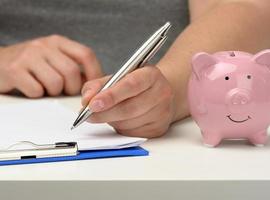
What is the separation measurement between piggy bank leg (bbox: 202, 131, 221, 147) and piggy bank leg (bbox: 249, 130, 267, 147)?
0.04m

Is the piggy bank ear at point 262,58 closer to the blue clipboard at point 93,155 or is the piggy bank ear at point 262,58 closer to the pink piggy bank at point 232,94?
the pink piggy bank at point 232,94

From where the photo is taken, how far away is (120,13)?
4.27ft

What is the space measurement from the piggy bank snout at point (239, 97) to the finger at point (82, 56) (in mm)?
431

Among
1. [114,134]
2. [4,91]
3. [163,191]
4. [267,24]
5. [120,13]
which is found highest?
[120,13]

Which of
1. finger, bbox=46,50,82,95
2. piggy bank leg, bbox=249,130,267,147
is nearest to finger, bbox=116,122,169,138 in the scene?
piggy bank leg, bbox=249,130,267,147

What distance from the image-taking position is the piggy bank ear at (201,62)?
0.61 metres

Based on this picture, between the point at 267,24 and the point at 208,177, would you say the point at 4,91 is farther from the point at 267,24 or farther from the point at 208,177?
the point at 208,177

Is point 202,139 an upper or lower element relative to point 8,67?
lower

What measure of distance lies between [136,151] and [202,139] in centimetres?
10

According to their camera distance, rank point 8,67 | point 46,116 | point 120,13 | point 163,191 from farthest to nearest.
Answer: point 120,13
point 8,67
point 46,116
point 163,191

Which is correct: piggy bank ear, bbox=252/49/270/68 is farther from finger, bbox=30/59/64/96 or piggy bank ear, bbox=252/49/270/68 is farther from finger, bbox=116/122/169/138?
finger, bbox=30/59/64/96

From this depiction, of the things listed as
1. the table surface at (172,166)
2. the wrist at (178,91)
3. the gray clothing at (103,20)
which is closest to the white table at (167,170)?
the table surface at (172,166)

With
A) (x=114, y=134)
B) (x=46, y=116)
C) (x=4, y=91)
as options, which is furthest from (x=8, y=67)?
(x=114, y=134)

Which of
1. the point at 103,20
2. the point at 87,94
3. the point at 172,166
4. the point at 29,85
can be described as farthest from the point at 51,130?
the point at 103,20
